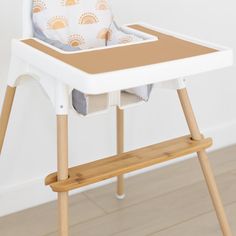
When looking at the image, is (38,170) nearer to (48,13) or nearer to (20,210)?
(20,210)

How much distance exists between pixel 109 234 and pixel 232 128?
0.89 meters

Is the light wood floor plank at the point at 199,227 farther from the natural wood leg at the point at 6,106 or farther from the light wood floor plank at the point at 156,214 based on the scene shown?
the natural wood leg at the point at 6,106

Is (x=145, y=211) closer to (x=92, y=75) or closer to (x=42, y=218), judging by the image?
(x=42, y=218)

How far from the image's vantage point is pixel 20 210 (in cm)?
176

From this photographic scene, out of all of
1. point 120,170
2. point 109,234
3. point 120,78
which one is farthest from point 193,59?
point 109,234

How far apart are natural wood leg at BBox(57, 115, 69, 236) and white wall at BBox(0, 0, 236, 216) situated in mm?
503

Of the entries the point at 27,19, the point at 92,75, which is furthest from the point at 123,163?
the point at 27,19

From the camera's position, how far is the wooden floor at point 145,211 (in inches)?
64.3

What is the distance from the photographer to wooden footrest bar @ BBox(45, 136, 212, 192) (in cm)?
116

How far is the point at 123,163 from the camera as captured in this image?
4.07 ft

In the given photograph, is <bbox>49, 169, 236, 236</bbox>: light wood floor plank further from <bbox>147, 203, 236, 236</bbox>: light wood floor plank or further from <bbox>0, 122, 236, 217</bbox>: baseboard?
<bbox>0, 122, 236, 217</bbox>: baseboard

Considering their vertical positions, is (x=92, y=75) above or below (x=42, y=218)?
above

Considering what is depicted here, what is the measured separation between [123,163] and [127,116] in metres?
0.67

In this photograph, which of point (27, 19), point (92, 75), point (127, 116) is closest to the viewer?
point (92, 75)
